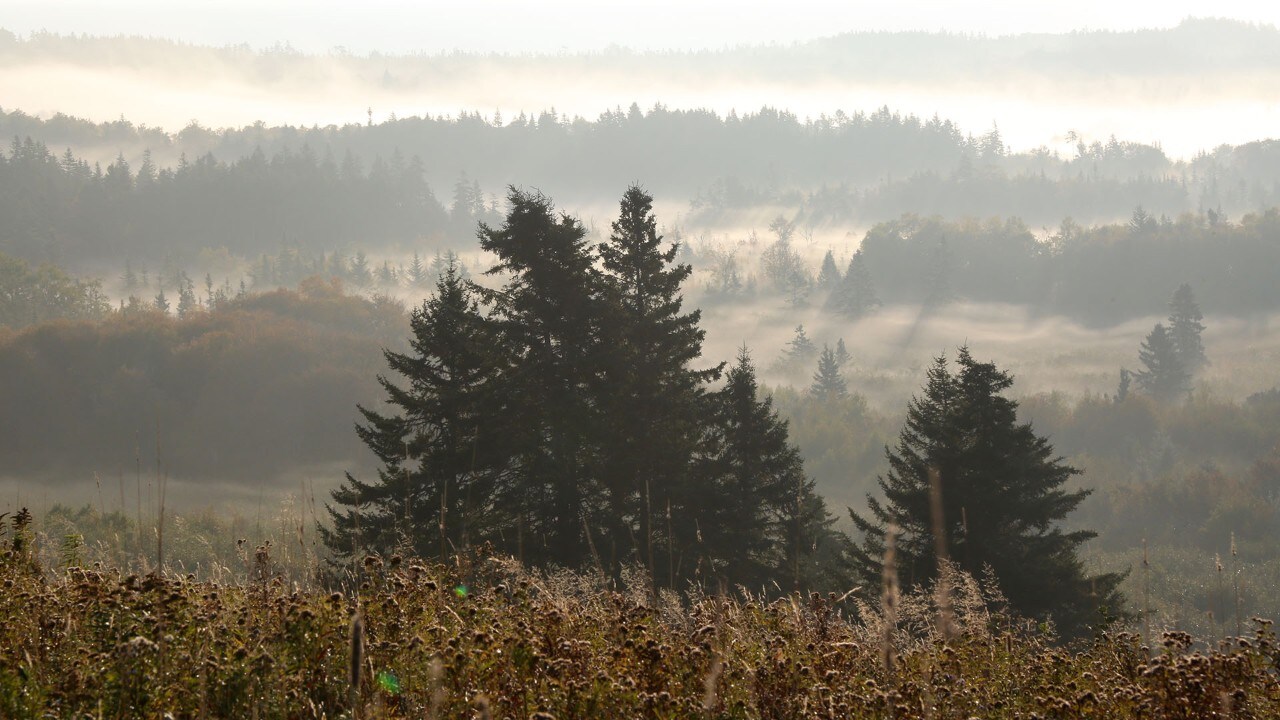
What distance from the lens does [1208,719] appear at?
4660 mm

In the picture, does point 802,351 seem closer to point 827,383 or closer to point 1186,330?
point 827,383

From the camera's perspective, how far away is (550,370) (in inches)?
1026

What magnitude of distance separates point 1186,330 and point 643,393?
139924 millimetres

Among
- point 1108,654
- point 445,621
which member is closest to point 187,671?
point 445,621

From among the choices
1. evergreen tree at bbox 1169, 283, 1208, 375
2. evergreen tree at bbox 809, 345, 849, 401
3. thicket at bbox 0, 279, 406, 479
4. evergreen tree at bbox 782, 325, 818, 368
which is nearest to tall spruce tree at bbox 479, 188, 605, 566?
thicket at bbox 0, 279, 406, 479

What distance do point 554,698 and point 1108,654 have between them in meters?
3.68

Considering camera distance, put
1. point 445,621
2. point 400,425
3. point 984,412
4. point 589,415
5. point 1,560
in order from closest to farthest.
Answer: point 445,621 < point 1,560 < point 400,425 < point 589,415 < point 984,412

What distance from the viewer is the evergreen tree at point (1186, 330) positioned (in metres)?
143

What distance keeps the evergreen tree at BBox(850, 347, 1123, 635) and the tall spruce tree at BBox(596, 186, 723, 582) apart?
215 inches

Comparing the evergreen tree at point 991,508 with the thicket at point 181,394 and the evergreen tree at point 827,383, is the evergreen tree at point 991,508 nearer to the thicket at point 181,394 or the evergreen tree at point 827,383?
the thicket at point 181,394

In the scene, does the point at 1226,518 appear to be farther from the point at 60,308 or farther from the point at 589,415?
the point at 60,308

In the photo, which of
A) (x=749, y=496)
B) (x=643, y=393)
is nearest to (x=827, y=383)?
(x=749, y=496)

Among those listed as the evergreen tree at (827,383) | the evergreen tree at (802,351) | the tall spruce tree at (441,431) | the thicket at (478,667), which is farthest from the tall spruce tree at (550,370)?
the evergreen tree at (802,351)

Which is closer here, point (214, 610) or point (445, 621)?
point (214, 610)
